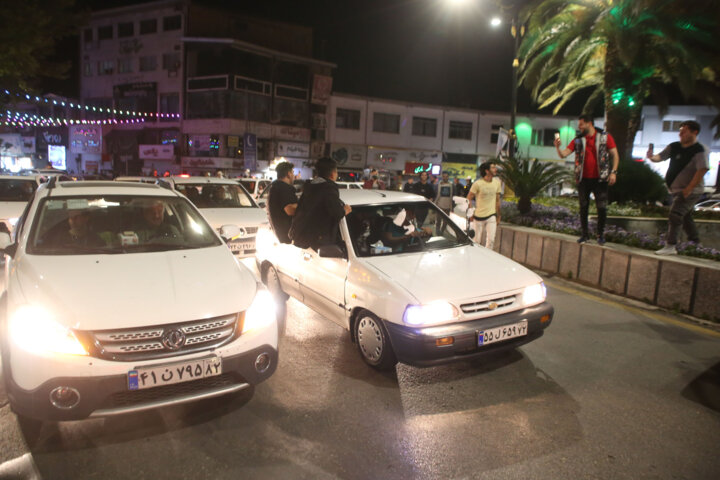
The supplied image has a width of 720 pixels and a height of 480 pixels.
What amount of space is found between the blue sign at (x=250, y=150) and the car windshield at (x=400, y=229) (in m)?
32.0

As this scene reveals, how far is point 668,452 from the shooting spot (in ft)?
10.1

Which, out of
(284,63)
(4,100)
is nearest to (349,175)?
(284,63)

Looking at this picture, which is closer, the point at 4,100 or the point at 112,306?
the point at 112,306

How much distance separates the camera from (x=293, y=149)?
39031 mm

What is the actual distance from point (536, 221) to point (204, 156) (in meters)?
30.5

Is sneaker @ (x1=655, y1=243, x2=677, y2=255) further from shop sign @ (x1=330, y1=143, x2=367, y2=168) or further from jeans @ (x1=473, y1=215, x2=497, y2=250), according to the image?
shop sign @ (x1=330, y1=143, x2=367, y2=168)

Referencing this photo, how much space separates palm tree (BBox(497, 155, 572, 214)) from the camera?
1155cm

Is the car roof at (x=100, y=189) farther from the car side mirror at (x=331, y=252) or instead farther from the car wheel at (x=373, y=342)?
the car wheel at (x=373, y=342)

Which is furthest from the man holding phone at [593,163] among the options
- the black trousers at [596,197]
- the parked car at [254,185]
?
the parked car at [254,185]

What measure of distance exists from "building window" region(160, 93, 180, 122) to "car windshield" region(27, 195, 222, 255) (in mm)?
36928

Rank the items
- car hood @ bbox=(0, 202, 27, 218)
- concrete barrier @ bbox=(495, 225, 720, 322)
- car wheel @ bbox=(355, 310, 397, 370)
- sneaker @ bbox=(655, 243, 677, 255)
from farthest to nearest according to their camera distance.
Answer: car hood @ bbox=(0, 202, 27, 218), sneaker @ bbox=(655, 243, 677, 255), concrete barrier @ bbox=(495, 225, 720, 322), car wheel @ bbox=(355, 310, 397, 370)

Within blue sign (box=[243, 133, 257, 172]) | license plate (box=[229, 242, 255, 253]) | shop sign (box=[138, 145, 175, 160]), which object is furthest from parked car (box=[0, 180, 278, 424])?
shop sign (box=[138, 145, 175, 160])

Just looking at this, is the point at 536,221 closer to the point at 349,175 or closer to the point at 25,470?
the point at 25,470

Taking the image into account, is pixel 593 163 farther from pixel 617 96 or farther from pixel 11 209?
pixel 11 209
